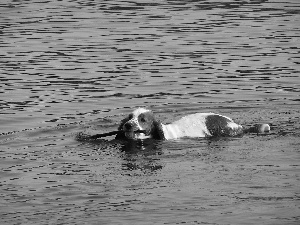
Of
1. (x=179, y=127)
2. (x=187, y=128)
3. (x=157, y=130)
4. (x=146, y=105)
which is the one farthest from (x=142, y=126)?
(x=146, y=105)

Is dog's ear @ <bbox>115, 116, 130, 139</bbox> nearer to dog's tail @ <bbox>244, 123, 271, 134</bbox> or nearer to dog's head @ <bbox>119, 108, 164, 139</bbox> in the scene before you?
dog's head @ <bbox>119, 108, 164, 139</bbox>

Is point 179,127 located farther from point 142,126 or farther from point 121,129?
point 121,129

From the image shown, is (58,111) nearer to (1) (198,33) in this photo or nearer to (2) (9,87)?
(2) (9,87)

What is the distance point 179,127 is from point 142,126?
64 centimetres

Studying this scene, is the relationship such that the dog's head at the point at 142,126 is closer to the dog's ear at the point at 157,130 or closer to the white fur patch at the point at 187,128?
the dog's ear at the point at 157,130

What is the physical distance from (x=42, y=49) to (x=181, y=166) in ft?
33.8

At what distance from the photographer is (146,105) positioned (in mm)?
18328

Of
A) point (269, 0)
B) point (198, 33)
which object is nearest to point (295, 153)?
point (198, 33)

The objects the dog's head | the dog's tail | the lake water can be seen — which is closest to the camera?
the lake water

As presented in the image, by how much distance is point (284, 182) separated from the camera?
12.8m

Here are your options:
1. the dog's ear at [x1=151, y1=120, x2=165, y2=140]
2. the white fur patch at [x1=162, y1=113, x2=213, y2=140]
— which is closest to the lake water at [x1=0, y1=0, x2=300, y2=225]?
the dog's ear at [x1=151, y1=120, x2=165, y2=140]

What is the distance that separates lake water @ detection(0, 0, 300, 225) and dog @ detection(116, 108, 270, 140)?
0.21 m

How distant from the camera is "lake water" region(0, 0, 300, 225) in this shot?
12.1 meters

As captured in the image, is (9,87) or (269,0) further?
(269,0)
